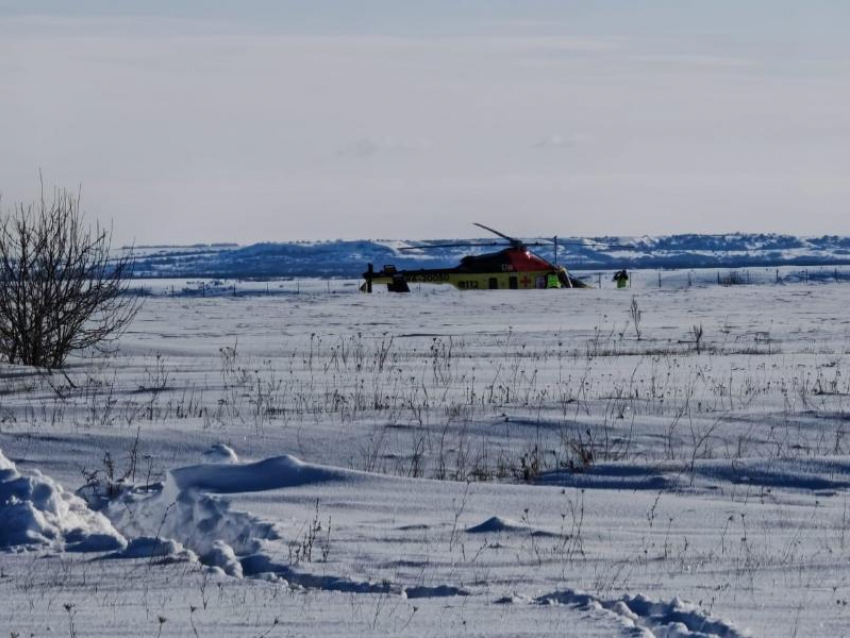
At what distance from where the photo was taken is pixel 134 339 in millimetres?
26875

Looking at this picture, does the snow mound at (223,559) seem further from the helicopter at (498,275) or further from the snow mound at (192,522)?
the helicopter at (498,275)

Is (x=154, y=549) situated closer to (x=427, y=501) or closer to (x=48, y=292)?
(x=427, y=501)

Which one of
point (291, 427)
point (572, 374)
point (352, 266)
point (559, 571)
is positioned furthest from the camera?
point (352, 266)

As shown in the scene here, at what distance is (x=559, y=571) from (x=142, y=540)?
2.11 metres

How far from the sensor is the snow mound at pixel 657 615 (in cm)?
500

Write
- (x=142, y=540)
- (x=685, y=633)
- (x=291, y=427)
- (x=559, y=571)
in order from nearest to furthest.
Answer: (x=685, y=633)
(x=559, y=571)
(x=142, y=540)
(x=291, y=427)

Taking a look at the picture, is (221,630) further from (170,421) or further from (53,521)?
(170,421)

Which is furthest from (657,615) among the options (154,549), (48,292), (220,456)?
(48,292)

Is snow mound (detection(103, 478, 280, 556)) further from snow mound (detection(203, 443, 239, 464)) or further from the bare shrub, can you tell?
the bare shrub

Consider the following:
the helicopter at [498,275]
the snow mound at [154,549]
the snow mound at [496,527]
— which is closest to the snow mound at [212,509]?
the snow mound at [154,549]

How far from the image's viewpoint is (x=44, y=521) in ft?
22.5

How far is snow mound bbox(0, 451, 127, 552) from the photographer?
6.72 meters

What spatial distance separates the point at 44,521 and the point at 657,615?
10.9ft

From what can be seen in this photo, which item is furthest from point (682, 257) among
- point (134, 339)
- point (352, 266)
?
point (134, 339)
